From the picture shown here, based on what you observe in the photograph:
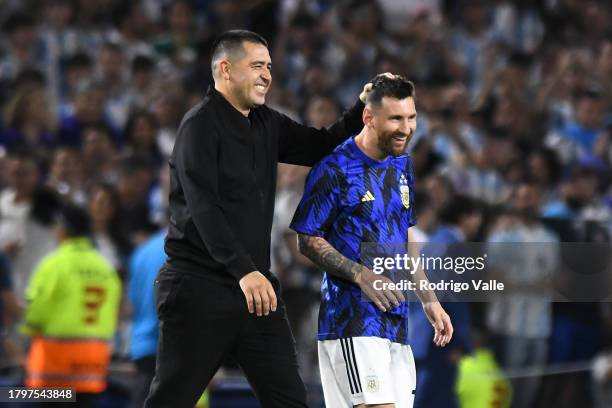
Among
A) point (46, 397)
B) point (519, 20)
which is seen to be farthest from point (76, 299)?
point (519, 20)

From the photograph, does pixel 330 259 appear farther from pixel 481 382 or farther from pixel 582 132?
pixel 582 132

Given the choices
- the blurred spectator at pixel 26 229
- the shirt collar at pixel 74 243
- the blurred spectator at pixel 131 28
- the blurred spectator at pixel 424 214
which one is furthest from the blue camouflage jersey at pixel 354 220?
the blurred spectator at pixel 131 28

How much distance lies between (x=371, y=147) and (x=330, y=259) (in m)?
0.56

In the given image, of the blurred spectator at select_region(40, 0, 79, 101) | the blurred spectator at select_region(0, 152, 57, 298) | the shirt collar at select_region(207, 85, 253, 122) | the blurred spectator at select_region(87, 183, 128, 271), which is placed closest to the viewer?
the shirt collar at select_region(207, 85, 253, 122)

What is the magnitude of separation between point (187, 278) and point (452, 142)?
22.7ft

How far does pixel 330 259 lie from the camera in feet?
19.8

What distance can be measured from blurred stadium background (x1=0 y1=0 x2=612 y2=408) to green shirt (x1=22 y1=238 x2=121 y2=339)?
45 centimetres

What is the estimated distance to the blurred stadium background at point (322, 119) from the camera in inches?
397

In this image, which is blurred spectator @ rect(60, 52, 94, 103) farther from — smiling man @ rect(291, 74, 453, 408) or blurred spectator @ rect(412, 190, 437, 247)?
smiling man @ rect(291, 74, 453, 408)

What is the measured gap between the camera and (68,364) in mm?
9141

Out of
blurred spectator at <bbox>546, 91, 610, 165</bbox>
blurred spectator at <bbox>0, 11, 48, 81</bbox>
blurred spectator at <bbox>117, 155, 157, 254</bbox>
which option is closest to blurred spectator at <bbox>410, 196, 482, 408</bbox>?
blurred spectator at <bbox>117, 155, 157, 254</bbox>

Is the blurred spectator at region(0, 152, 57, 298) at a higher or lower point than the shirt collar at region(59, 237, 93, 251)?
higher

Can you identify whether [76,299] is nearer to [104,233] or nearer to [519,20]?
[104,233]

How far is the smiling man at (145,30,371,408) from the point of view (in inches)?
225
